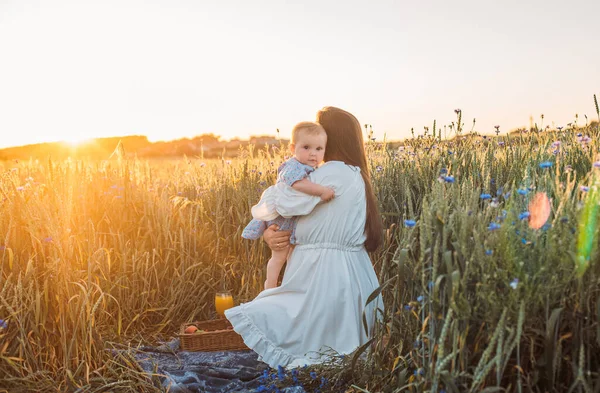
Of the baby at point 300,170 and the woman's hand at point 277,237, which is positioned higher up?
the baby at point 300,170

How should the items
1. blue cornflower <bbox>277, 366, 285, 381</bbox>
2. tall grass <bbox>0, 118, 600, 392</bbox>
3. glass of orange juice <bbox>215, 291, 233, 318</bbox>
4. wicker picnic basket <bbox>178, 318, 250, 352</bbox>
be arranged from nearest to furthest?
tall grass <bbox>0, 118, 600, 392</bbox> < blue cornflower <bbox>277, 366, 285, 381</bbox> < wicker picnic basket <bbox>178, 318, 250, 352</bbox> < glass of orange juice <bbox>215, 291, 233, 318</bbox>

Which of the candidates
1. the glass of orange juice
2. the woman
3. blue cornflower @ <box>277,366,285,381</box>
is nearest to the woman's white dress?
the woman

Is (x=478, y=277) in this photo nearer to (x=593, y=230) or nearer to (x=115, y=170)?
(x=593, y=230)

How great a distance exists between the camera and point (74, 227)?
4445 millimetres

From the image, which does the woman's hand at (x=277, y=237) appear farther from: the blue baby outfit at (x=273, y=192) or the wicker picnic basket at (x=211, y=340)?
the wicker picnic basket at (x=211, y=340)

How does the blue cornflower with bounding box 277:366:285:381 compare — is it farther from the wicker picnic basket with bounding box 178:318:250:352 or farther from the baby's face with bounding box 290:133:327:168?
the baby's face with bounding box 290:133:327:168

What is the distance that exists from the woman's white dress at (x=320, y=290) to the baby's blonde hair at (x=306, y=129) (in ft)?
0.75

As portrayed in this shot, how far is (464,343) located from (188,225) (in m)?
3.33

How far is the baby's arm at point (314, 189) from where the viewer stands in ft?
12.2

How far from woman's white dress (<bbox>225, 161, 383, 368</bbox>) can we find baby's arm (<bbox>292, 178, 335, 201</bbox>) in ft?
0.15

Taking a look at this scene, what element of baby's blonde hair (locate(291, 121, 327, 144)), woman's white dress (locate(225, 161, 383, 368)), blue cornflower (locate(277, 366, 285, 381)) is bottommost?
blue cornflower (locate(277, 366, 285, 381))

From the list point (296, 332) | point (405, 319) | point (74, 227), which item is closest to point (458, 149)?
point (296, 332)

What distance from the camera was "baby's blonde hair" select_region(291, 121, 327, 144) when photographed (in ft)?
12.5

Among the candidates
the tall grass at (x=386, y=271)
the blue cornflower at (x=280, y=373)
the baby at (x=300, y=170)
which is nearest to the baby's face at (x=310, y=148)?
the baby at (x=300, y=170)
